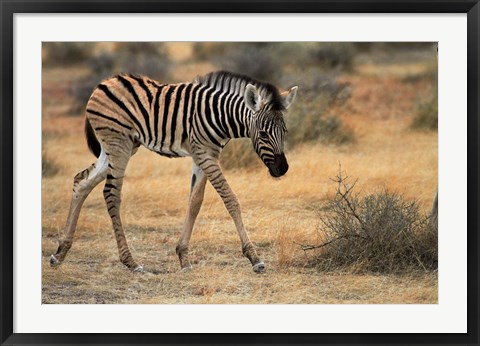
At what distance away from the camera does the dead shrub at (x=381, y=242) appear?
26.4ft

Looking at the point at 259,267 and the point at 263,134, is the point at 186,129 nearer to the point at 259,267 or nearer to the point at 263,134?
the point at 263,134

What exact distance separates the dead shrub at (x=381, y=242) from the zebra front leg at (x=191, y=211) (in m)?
1.19

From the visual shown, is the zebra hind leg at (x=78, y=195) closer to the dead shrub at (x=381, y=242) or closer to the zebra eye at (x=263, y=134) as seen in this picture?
the zebra eye at (x=263, y=134)

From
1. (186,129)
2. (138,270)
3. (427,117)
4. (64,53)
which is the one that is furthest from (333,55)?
(138,270)

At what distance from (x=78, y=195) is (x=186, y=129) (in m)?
1.33

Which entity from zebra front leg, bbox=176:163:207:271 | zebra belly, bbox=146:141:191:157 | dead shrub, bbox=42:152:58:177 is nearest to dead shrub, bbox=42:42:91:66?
dead shrub, bbox=42:152:58:177

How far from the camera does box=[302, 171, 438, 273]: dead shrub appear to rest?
8.04 m

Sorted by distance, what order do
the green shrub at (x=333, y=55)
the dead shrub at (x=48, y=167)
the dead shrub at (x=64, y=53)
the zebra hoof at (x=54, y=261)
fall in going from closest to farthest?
the zebra hoof at (x=54, y=261), the dead shrub at (x=48, y=167), the green shrub at (x=333, y=55), the dead shrub at (x=64, y=53)

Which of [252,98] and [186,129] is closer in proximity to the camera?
[252,98]

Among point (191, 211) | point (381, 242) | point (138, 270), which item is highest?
point (191, 211)

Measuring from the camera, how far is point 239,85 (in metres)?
8.16

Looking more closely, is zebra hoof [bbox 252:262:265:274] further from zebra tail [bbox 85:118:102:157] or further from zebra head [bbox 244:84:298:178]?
zebra tail [bbox 85:118:102:157]
